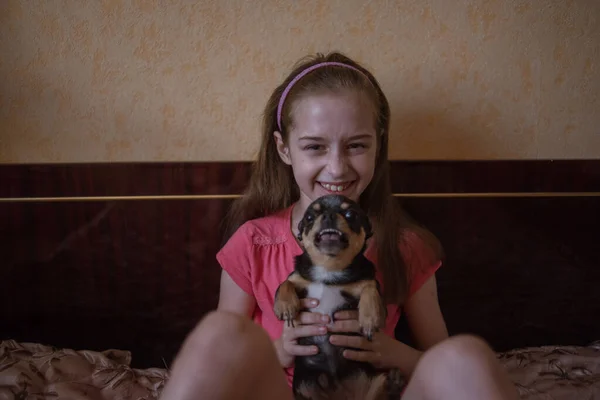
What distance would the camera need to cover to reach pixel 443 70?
4.12ft

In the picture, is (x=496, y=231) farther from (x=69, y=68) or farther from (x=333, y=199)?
(x=69, y=68)

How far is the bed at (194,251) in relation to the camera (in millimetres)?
1240

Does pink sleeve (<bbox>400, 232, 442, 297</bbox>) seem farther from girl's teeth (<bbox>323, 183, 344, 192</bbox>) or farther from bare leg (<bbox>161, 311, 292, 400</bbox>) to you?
bare leg (<bbox>161, 311, 292, 400</bbox>)

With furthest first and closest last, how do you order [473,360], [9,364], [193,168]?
[193,168]
[9,364]
[473,360]

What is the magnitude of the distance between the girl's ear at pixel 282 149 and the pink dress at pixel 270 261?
0.41 feet

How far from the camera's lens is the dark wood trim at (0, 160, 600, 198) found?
124 cm

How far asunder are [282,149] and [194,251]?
15.7 inches

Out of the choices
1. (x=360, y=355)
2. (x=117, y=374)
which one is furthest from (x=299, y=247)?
(x=117, y=374)

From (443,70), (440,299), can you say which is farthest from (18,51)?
(440,299)

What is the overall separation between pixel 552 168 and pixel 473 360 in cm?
76

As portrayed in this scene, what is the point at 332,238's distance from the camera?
75cm

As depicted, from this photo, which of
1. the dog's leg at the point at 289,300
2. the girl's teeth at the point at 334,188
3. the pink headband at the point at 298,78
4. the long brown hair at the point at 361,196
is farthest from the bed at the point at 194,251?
the dog's leg at the point at 289,300

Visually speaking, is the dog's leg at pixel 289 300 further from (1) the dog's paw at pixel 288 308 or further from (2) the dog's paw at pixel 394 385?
(2) the dog's paw at pixel 394 385

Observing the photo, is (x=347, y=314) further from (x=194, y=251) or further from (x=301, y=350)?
(x=194, y=251)
